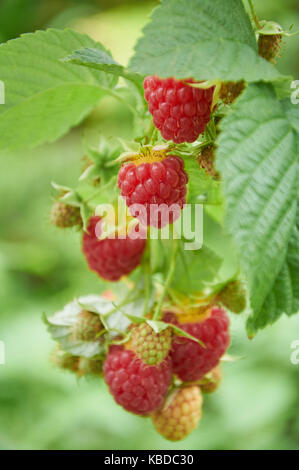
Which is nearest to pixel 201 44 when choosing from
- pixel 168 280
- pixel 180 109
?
pixel 180 109

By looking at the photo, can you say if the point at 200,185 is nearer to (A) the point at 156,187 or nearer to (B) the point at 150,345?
(A) the point at 156,187

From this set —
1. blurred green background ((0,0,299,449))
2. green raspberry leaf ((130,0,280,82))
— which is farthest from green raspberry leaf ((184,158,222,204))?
blurred green background ((0,0,299,449))

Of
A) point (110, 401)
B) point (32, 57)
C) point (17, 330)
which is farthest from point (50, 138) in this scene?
point (17, 330)

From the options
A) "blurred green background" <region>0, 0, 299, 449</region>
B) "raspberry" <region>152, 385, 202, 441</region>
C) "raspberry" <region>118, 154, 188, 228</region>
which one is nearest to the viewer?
"raspberry" <region>118, 154, 188, 228</region>

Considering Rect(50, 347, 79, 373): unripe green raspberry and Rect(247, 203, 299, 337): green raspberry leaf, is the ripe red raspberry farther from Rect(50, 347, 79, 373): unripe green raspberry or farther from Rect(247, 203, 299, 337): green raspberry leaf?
Rect(50, 347, 79, 373): unripe green raspberry

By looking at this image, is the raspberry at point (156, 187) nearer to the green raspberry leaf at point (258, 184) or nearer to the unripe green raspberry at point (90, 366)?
the green raspberry leaf at point (258, 184)

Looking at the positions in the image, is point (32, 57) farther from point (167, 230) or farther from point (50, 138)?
point (167, 230)
